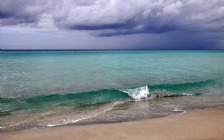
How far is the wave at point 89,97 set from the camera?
48.5 feet

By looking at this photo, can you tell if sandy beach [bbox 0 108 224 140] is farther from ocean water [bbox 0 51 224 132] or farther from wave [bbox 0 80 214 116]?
wave [bbox 0 80 214 116]

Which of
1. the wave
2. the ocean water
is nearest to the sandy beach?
the ocean water

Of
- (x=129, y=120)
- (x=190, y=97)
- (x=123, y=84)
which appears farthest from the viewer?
(x=123, y=84)

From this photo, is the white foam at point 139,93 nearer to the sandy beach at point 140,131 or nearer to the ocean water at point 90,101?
the ocean water at point 90,101

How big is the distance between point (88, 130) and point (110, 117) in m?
2.66

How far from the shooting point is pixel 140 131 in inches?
364

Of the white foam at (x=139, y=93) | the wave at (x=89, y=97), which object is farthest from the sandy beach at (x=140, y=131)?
the white foam at (x=139, y=93)

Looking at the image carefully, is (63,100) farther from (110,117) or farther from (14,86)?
(14,86)

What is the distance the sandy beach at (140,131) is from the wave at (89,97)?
4.68 m

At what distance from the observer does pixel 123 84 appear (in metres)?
22.5

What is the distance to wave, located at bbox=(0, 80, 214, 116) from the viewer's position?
582 inches

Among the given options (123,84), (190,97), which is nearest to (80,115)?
(190,97)

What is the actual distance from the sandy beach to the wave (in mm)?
4676

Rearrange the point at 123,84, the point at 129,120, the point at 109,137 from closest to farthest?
the point at 109,137
the point at 129,120
the point at 123,84
